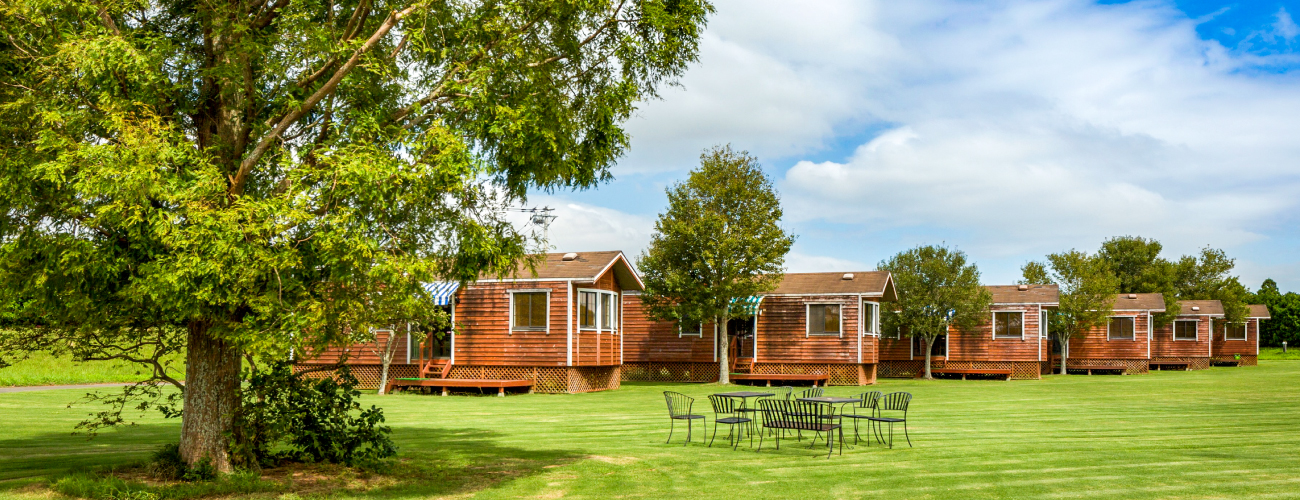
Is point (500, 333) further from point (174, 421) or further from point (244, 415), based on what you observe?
point (244, 415)

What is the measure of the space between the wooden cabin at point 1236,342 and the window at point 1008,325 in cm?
2542

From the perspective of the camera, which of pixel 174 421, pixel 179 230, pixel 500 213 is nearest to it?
pixel 179 230

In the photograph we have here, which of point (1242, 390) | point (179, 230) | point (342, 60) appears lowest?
point (1242, 390)

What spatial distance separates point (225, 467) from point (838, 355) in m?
25.9

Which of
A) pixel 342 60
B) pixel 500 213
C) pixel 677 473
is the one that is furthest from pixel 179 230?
pixel 677 473

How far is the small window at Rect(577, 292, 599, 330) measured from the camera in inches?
1137

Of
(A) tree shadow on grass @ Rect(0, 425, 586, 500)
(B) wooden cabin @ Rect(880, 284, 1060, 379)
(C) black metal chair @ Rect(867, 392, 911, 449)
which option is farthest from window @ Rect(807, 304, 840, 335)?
(A) tree shadow on grass @ Rect(0, 425, 586, 500)

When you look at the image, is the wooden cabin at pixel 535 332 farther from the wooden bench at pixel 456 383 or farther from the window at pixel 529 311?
the wooden bench at pixel 456 383

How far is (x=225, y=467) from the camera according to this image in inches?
426

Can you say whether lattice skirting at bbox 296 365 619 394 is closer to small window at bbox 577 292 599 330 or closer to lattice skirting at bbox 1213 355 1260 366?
small window at bbox 577 292 599 330

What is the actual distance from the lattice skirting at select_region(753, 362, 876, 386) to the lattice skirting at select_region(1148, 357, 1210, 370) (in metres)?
25.5

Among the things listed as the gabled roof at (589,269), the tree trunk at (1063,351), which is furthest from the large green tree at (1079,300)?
the gabled roof at (589,269)

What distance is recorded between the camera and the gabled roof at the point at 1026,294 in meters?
41.3

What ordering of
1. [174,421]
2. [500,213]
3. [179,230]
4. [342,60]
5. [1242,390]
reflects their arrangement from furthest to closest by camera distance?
[1242,390], [174,421], [500,213], [342,60], [179,230]
